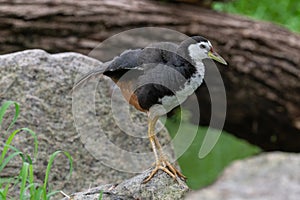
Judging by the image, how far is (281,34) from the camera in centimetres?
441

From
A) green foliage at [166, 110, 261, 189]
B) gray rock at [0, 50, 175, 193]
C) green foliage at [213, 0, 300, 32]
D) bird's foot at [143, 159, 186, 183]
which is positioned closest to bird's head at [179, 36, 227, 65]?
bird's foot at [143, 159, 186, 183]

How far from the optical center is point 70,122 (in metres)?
3.07

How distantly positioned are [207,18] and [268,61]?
1.51 feet

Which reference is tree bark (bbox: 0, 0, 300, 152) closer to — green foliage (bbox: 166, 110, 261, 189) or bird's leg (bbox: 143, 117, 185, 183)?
green foliage (bbox: 166, 110, 261, 189)

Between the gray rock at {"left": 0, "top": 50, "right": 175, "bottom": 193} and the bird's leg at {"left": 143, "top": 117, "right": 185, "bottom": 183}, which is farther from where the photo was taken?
the gray rock at {"left": 0, "top": 50, "right": 175, "bottom": 193}

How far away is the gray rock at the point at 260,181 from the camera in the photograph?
6.11 metres

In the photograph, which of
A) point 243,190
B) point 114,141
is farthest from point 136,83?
point 243,190

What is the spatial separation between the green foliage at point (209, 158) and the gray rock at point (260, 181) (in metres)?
0.85

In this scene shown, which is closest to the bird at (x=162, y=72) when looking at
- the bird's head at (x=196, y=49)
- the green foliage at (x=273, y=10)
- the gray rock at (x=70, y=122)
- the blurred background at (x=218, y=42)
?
the bird's head at (x=196, y=49)

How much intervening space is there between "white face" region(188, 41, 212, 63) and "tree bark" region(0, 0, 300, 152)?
187 centimetres

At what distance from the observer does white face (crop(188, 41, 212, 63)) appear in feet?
7.72

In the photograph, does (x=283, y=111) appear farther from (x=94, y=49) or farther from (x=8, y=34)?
(x=8, y=34)

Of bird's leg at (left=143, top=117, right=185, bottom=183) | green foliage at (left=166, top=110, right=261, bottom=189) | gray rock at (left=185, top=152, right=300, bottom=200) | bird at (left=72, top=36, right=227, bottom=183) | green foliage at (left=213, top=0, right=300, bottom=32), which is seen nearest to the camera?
bird at (left=72, top=36, right=227, bottom=183)

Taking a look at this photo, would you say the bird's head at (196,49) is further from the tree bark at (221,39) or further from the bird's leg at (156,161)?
the tree bark at (221,39)
